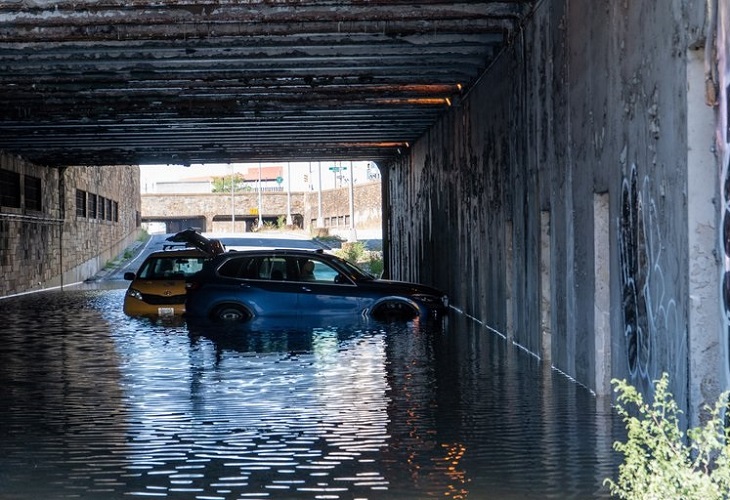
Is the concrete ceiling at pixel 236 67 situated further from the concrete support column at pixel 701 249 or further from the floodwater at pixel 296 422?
the concrete support column at pixel 701 249

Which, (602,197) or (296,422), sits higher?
(602,197)

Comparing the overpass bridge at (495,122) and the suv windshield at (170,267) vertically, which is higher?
the overpass bridge at (495,122)

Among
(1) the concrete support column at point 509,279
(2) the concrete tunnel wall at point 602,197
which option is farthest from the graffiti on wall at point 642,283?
(1) the concrete support column at point 509,279

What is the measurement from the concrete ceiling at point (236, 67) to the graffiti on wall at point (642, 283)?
5.19 meters

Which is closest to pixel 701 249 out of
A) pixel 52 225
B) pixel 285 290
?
pixel 285 290

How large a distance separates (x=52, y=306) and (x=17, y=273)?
21.8 feet

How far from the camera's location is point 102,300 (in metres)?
31.4

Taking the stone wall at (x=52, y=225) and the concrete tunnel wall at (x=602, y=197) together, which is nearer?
the concrete tunnel wall at (x=602, y=197)

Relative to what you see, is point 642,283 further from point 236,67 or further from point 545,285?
point 236,67

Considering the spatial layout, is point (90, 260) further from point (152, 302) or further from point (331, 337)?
point (331, 337)

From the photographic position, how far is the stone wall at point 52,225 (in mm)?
33750

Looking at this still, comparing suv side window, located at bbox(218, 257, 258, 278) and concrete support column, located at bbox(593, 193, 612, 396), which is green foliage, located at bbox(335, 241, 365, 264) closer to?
suv side window, located at bbox(218, 257, 258, 278)

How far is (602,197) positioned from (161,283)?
13.4m

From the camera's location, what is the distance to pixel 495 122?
1886cm
